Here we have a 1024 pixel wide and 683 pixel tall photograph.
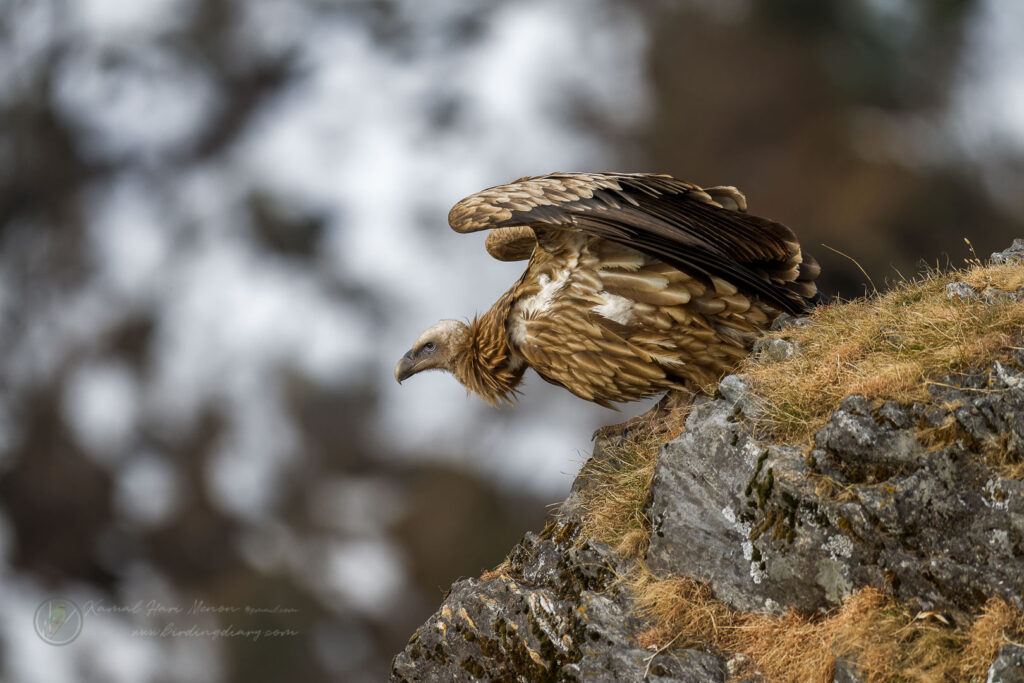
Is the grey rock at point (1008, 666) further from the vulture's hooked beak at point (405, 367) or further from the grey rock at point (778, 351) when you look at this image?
the vulture's hooked beak at point (405, 367)

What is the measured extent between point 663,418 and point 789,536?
1587 mm

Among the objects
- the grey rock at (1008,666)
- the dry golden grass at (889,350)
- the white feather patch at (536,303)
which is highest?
Answer: the white feather patch at (536,303)

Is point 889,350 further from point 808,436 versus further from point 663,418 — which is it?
point 663,418

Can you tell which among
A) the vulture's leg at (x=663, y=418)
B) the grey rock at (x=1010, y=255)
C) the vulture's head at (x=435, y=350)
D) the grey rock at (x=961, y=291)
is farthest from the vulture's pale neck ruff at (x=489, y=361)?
the grey rock at (x=1010, y=255)

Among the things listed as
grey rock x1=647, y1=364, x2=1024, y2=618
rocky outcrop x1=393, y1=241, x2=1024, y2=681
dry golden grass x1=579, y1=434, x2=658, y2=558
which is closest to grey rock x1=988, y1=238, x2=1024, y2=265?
rocky outcrop x1=393, y1=241, x2=1024, y2=681

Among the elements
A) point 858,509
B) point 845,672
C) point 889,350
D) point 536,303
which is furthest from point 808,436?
point 536,303

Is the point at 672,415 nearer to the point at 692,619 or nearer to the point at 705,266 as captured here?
the point at 705,266

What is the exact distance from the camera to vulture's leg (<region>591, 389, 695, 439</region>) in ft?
16.1

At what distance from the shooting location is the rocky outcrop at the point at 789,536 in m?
3.21

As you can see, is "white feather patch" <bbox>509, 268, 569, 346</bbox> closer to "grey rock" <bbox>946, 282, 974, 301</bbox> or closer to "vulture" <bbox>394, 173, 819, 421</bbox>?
"vulture" <bbox>394, 173, 819, 421</bbox>

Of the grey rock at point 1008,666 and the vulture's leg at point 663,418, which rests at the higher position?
the vulture's leg at point 663,418

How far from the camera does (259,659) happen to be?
12602mm

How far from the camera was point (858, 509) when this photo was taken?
345 cm

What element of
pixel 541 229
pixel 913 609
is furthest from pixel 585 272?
pixel 913 609
